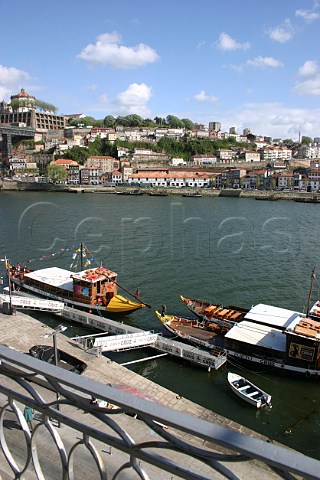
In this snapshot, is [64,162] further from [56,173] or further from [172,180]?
[172,180]

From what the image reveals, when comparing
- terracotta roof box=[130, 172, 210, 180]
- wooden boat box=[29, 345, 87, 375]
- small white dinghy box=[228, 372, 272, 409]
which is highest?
terracotta roof box=[130, 172, 210, 180]

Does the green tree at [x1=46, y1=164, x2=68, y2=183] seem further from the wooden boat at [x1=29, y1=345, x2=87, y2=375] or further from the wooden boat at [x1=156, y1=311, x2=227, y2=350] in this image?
the wooden boat at [x1=29, y1=345, x2=87, y2=375]

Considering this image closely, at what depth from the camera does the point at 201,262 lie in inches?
904

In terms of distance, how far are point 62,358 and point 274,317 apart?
6.90 m

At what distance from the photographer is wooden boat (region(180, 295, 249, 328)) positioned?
527 inches

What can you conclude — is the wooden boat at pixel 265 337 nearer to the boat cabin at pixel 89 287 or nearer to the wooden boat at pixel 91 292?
the wooden boat at pixel 91 292

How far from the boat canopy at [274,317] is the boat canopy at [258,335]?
0.78 ft

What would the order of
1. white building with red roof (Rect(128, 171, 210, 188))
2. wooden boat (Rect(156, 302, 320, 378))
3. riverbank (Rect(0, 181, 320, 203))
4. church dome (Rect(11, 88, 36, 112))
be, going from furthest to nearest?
church dome (Rect(11, 88, 36, 112)) < white building with red roof (Rect(128, 171, 210, 188)) < riverbank (Rect(0, 181, 320, 203)) < wooden boat (Rect(156, 302, 320, 378))

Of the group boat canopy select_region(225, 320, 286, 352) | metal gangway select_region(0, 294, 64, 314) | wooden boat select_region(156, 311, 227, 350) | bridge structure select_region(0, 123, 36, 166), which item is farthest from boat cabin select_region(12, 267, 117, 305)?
bridge structure select_region(0, 123, 36, 166)

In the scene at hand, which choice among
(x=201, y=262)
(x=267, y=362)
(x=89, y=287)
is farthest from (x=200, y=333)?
(x=201, y=262)

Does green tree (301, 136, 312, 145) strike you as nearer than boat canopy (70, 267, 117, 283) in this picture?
No

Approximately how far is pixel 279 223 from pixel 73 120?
96474 mm

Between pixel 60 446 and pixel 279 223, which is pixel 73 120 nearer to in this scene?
pixel 279 223

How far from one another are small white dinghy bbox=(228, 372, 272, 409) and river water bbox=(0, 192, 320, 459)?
21 cm
